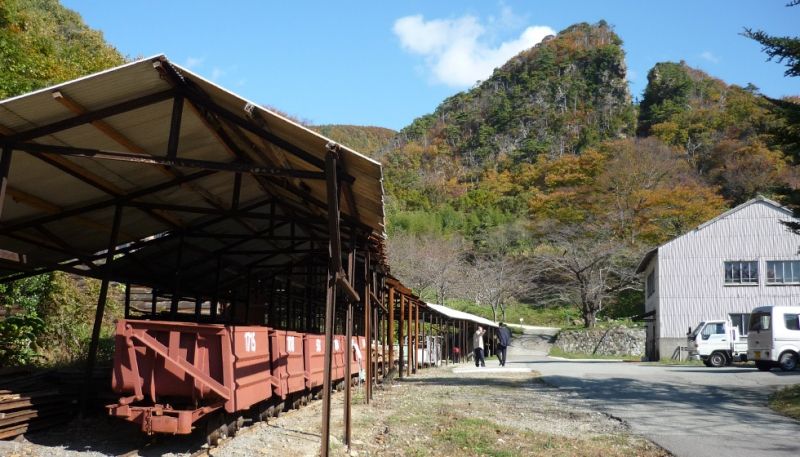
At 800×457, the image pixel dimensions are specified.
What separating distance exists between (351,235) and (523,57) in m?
129

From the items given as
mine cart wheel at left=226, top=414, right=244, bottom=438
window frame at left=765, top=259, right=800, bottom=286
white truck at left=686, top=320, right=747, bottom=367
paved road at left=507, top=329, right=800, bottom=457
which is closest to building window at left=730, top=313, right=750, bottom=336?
window frame at left=765, top=259, right=800, bottom=286

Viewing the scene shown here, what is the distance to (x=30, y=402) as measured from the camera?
30.6 feet

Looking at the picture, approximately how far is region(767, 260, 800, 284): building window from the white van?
41.3ft

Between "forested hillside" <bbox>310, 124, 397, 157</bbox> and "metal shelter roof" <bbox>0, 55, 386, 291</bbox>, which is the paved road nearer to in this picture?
"metal shelter roof" <bbox>0, 55, 386, 291</bbox>

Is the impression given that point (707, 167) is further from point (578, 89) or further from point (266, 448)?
point (266, 448)

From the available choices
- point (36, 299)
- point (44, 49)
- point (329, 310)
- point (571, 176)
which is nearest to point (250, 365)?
point (329, 310)

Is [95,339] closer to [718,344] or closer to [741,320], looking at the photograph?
[718,344]

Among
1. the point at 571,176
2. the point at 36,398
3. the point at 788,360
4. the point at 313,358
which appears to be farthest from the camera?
the point at 571,176

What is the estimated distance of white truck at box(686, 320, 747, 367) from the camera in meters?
29.3

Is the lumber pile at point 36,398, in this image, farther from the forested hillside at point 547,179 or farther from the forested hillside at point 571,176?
the forested hillside at point 571,176

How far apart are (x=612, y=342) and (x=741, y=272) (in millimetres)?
11005

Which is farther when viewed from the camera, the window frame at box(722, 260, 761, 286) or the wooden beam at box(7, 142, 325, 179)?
the window frame at box(722, 260, 761, 286)

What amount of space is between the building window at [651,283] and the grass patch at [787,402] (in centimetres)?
2434

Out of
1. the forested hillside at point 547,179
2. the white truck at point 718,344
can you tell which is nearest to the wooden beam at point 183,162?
the forested hillside at point 547,179
